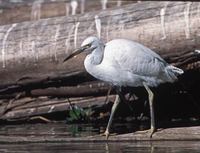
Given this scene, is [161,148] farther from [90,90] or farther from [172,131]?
[90,90]

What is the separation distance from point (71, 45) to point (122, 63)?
1.38 meters

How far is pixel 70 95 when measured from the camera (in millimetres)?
8953

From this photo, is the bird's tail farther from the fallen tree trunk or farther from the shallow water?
the shallow water

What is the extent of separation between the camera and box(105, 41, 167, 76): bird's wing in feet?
24.6

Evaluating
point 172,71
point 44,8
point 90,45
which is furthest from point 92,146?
point 44,8

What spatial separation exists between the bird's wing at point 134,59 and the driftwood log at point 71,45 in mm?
846

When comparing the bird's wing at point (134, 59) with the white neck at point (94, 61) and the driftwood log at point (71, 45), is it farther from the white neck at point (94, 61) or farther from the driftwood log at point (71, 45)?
the driftwood log at point (71, 45)

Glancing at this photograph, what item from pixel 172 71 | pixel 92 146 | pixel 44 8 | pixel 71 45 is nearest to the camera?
pixel 92 146

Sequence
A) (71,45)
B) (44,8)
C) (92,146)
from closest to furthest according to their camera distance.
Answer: (92,146), (71,45), (44,8)

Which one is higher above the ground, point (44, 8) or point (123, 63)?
point (44, 8)

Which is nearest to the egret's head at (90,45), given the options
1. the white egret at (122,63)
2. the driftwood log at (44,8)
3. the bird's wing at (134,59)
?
the white egret at (122,63)

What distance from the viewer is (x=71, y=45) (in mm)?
8750

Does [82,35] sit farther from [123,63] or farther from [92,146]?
[92,146]

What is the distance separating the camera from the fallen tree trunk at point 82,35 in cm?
838
